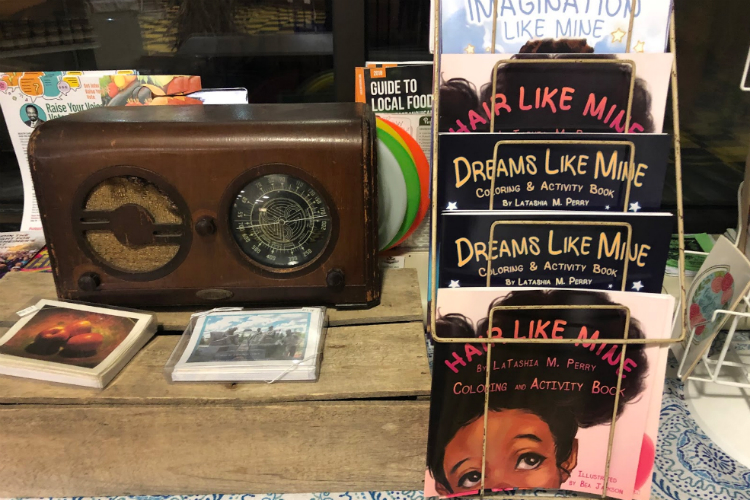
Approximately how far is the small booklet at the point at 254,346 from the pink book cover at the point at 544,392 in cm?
18

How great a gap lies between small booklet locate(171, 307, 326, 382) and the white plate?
194mm

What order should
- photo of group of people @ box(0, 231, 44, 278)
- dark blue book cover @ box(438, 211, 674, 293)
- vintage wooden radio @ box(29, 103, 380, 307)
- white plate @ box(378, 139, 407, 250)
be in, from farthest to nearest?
photo of group of people @ box(0, 231, 44, 278) < white plate @ box(378, 139, 407, 250) < vintage wooden radio @ box(29, 103, 380, 307) < dark blue book cover @ box(438, 211, 674, 293)

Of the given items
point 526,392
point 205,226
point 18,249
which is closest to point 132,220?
point 205,226

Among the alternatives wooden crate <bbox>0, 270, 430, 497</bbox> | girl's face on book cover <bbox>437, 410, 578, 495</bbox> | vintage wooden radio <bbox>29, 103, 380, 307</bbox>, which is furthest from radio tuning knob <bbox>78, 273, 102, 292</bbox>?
girl's face on book cover <bbox>437, 410, 578, 495</bbox>

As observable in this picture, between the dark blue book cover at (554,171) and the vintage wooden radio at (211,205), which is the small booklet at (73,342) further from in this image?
the dark blue book cover at (554,171)

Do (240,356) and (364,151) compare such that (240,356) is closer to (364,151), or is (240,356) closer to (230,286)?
(230,286)

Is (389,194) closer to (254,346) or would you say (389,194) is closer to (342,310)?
(342,310)

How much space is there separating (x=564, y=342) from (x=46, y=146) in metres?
0.72

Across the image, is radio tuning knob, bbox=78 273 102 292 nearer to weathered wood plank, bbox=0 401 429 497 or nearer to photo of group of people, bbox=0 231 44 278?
weathered wood plank, bbox=0 401 429 497

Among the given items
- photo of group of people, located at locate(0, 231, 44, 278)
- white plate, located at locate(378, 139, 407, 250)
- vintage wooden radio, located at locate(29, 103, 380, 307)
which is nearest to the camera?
vintage wooden radio, located at locate(29, 103, 380, 307)

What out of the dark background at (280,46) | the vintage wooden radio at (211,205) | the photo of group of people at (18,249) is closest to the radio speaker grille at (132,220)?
the vintage wooden radio at (211,205)

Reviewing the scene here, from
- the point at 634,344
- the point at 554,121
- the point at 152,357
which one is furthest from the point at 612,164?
the point at 152,357

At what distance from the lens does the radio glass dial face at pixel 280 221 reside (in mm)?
774

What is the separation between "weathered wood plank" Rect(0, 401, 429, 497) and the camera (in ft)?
2.29
